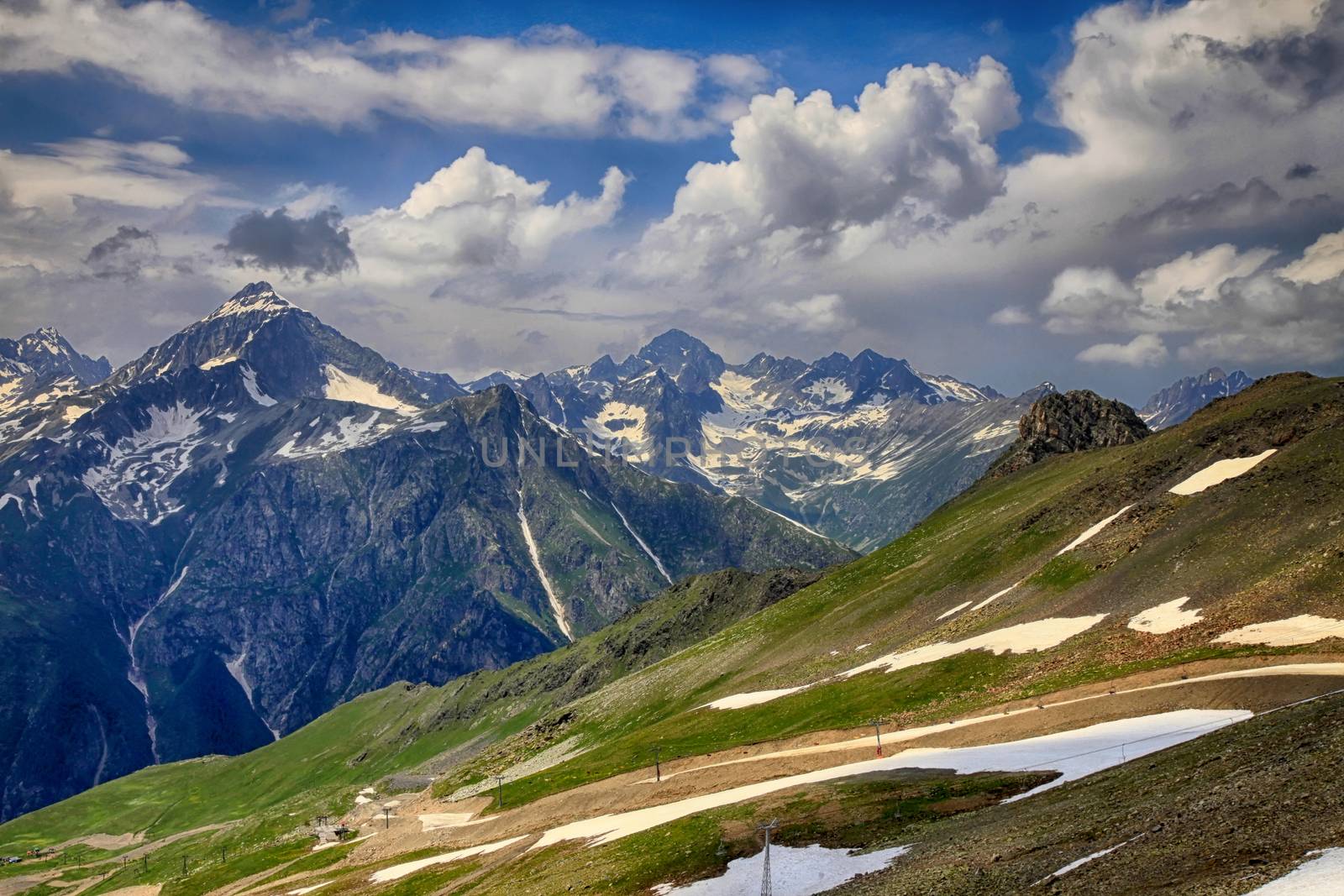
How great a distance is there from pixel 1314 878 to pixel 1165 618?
221 ft

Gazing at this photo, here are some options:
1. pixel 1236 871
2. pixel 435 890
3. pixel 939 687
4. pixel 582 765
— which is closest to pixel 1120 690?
pixel 939 687

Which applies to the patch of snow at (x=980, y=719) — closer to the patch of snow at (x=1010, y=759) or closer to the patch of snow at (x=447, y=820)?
the patch of snow at (x=1010, y=759)

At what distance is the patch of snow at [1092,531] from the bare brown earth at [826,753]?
4297cm

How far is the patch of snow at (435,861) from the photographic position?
302 ft

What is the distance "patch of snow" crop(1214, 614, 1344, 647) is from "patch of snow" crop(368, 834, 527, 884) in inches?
2575

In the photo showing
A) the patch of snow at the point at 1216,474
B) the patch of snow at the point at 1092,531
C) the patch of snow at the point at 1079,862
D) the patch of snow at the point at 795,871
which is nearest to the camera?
the patch of snow at the point at 1079,862

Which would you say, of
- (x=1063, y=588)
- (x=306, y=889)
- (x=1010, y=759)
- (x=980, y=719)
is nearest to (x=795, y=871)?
(x=1010, y=759)

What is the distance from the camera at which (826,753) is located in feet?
273

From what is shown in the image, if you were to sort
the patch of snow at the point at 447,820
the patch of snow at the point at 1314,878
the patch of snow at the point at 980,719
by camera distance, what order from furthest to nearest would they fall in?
the patch of snow at the point at 447,820, the patch of snow at the point at 980,719, the patch of snow at the point at 1314,878

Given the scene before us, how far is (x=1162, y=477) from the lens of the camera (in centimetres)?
12169

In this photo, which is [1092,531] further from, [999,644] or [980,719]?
[980,719]

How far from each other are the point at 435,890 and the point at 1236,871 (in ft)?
225

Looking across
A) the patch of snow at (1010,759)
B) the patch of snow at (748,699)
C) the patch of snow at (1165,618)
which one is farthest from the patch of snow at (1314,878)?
the patch of snow at (748,699)

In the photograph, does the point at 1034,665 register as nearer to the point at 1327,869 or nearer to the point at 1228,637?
the point at 1228,637
